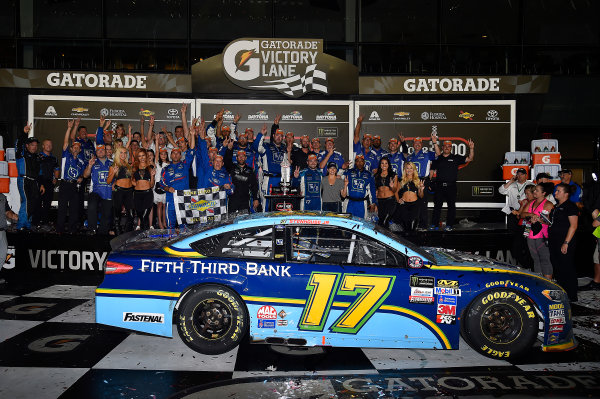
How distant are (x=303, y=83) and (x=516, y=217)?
6303mm

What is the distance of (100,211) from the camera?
31.7 ft

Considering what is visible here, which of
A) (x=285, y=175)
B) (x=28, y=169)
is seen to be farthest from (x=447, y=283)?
(x=28, y=169)

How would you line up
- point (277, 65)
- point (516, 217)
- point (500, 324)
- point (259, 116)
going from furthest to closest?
point (259, 116) < point (277, 65) < point (516, 217) < point (500, 324)

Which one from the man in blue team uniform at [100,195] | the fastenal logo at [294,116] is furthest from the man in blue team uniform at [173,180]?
the fastenal logo at [294,116]

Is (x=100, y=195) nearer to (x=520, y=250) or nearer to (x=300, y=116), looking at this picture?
(x=300, y=116)

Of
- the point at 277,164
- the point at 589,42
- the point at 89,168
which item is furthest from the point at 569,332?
the point at 589,42

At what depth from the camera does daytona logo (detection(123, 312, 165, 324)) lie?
4.91 metres

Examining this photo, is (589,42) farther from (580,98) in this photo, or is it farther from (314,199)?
(314,199)

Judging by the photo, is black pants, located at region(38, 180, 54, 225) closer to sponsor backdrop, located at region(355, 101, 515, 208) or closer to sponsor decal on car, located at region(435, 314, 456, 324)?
sponsor backdrop, located at region(355, 101, 515, 208)

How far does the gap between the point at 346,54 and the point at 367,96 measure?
170cm

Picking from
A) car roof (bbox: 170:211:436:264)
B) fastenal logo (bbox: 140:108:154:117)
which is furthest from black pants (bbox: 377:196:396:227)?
fastenal logo (bbox: 140:108:154:117)

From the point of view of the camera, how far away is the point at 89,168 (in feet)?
33.2

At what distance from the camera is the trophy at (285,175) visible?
936 cm

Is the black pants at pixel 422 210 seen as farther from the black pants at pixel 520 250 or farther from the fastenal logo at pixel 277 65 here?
the fastenal logo at pixel 277 65
